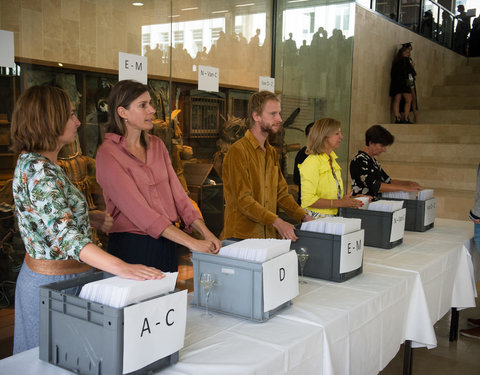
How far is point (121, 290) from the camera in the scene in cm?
136

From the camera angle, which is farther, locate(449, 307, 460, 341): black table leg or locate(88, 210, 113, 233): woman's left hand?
locate(449, 307, 460, 341): black table leg

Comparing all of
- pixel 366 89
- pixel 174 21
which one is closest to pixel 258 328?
pixel 174 21

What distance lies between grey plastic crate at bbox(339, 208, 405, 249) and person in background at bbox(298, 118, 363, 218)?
55 millimetres

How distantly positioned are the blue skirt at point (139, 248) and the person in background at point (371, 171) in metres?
2.07

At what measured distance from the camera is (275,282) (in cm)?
187

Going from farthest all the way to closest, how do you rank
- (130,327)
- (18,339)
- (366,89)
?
(366,89), (18,339), (130,327)

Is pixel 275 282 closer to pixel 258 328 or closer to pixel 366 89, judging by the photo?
pixel 258 328

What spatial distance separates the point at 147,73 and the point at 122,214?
1674mm

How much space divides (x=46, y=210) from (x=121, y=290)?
0.47m

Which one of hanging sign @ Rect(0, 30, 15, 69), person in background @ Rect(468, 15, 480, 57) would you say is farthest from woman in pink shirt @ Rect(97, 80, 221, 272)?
person in background @ Rect(468, 15, 480, 57)


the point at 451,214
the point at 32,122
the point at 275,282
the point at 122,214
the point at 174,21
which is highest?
the point at 174,21

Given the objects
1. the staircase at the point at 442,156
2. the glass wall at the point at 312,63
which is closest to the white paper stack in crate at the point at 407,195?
the glass wall at the point at 312,63

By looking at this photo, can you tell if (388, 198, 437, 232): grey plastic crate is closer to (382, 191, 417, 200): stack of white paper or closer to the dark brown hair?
(382, 191, 417, 200): stack of white paper

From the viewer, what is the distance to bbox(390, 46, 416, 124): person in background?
383 inches
